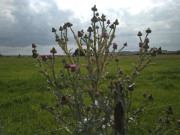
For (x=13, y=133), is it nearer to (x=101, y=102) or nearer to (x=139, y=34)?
(x=101, y=102)

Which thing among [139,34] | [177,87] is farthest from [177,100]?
[139,34]

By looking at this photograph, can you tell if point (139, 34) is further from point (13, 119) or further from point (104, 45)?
point (13, 119)

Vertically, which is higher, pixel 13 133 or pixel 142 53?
pixel 142 53

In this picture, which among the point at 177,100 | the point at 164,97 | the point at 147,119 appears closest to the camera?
the point at 147,119

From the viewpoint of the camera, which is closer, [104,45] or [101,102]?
[101,102]

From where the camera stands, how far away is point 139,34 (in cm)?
197

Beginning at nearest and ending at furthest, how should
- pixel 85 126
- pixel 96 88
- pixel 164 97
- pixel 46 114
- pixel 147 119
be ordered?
pixel 85 126, pixel 96 88, pixel 147 119, pixel 46 114, pixel 164 97

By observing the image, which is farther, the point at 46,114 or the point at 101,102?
A: the point at 46,114

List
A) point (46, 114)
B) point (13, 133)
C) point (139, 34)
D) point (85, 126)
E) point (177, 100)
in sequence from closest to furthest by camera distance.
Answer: point (85, 126) < point (139, 34) < point (13, 133) < point (46, 114) < point (177, 100)

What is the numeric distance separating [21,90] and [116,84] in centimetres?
526

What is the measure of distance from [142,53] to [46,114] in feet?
8.98

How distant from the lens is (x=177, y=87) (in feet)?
19.4

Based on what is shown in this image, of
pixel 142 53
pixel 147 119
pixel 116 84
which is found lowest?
pixel 147 119

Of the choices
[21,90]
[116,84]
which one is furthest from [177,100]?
[21,90]
